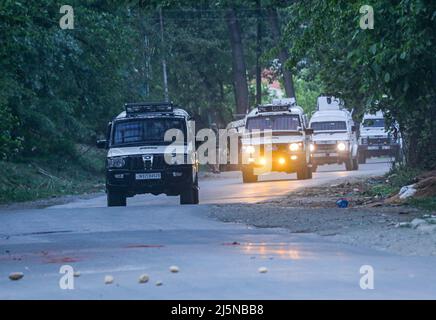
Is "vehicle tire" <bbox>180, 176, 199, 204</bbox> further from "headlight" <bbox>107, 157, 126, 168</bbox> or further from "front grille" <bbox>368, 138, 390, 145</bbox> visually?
"front grille" <bbox>368, 138, 390, 145</bbox>

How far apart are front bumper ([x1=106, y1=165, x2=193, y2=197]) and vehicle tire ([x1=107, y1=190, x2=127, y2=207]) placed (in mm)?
303

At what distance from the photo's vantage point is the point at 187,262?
14250 mm

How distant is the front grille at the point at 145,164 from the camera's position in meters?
26.2

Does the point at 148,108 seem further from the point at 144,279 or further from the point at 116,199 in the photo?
the point at 144,279

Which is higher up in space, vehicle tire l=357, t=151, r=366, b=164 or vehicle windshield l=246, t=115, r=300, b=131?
vehicle windshield l=246, t=115, r=300, b=131

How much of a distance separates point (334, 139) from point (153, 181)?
2609 cm

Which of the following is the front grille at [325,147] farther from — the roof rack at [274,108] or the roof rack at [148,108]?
the roof rack at [148,108]

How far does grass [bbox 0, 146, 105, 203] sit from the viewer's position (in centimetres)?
3516

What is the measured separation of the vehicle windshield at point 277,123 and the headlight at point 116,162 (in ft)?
43.9

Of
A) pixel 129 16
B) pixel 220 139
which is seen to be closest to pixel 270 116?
pixel 129 16

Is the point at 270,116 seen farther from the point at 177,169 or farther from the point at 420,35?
the point at 420,35
